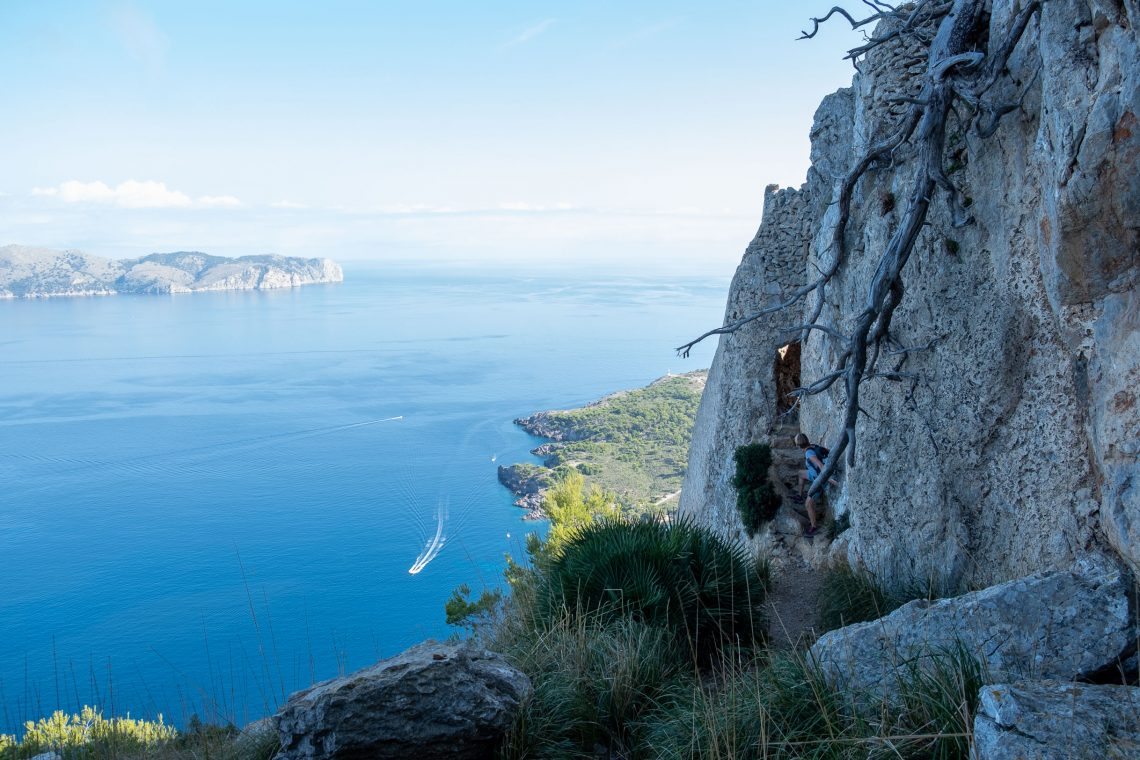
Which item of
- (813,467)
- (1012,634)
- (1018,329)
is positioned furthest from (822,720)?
(813,467)

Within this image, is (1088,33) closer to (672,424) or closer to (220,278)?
(672,424)

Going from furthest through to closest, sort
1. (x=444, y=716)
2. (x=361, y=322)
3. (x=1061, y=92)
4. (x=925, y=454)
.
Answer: (x=361, y=322) → (x=925, y=454) → (x=1061, y=92) → (x=444, y=716)

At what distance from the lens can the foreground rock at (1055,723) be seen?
9.14 feet

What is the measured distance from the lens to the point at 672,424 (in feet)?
186

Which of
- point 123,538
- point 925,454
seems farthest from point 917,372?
point 123,538

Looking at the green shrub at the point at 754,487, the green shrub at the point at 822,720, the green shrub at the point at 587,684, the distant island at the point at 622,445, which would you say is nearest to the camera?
the green shrub at the point at 822,720

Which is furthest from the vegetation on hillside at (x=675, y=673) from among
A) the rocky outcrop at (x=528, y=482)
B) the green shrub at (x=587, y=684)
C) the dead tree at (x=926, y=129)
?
the rocky outcrop at (x=528, y=482)

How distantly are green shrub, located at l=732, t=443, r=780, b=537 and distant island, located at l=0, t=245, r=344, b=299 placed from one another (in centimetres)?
17895

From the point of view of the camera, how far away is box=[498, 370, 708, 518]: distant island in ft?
149

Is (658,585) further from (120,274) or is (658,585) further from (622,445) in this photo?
(120,274)

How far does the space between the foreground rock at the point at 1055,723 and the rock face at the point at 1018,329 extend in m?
2.03

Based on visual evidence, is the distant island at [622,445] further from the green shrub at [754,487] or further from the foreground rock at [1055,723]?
the foreground rock at [1055,723]

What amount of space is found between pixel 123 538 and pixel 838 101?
4662 centimetres

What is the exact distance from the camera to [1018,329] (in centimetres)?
635
